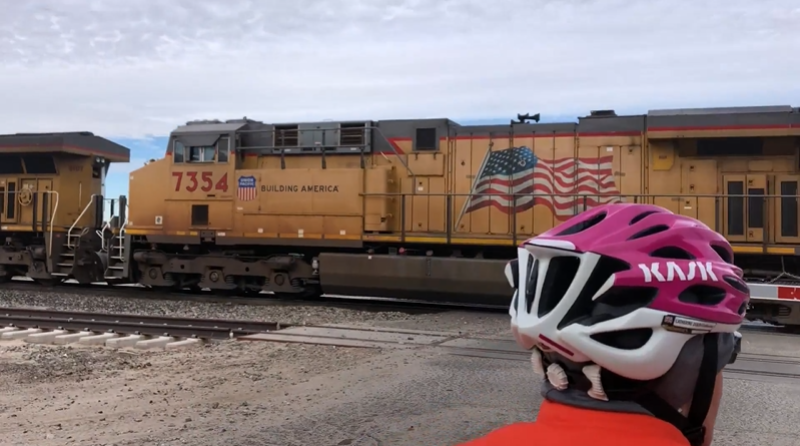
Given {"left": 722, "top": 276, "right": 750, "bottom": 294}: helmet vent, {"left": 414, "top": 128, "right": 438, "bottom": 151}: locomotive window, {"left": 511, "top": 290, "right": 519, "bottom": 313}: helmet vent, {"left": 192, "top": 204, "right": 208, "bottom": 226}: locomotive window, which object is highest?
{"left": 414, "top": 128, "right": 438, "bottom": 151}: locomotive window

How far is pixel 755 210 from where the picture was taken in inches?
441

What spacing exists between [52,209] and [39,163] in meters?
1.44

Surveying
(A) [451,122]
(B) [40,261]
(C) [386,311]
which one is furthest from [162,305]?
(A) [451,122]

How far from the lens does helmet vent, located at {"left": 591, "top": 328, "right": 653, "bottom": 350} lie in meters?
1.44

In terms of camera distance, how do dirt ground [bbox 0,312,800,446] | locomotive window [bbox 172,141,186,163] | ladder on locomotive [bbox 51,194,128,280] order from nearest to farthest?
dirt ground [bbox 0,312,800,446], locomotive window [bbox 172,141,186,163], ladder on locomotive [bbox 51,194,128,280]

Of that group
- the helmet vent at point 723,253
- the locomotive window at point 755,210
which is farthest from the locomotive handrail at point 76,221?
the helmet vent at point 723,253

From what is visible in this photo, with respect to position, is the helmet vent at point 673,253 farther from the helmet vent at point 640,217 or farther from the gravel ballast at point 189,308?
the gravel ballast at point 189,308

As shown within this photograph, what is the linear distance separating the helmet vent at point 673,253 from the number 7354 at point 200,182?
1337cm

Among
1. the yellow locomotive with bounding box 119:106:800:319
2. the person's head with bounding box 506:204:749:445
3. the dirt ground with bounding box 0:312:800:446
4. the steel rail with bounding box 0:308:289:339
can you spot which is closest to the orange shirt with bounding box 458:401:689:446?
the person's head with bounding box 506:204:749:445

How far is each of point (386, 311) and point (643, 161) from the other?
5.49 m

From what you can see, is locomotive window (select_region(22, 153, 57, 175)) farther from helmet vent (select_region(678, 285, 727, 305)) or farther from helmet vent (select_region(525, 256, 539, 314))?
helmet vent (select_region(678, 285, 727, 305))

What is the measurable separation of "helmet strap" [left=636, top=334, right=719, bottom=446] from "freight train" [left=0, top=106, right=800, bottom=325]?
1002cm

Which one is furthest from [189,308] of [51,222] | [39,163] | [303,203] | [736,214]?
[736,214]

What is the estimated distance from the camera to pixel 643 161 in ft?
39.2
